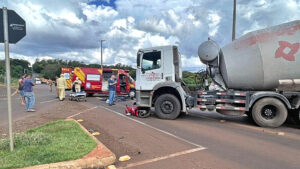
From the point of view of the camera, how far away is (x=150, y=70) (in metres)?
7.45

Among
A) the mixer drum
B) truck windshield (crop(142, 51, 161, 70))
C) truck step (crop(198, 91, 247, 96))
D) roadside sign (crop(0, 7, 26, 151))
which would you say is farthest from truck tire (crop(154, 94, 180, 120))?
roadside sign (crop(0, 7, 26, 151))

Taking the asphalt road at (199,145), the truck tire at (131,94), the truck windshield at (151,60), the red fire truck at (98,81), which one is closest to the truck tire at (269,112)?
the asphalt road at (199,145)

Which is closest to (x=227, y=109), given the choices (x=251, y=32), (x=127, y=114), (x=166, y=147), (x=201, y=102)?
(x=201, y=102)

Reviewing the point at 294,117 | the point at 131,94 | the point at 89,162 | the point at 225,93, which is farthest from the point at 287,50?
the point at 131,94

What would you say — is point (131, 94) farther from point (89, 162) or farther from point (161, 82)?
point (89, 162)

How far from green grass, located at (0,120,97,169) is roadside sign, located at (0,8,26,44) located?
194cm

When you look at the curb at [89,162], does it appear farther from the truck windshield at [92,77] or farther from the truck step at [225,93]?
the truck windshield at [92,77]

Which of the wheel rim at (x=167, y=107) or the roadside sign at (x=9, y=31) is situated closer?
the roadside sign at (x=9, y=31)

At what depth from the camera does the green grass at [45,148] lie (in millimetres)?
3020

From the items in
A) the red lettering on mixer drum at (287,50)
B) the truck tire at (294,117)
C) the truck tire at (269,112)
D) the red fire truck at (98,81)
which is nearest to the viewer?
the red lettering on mixer drum at (287,50)

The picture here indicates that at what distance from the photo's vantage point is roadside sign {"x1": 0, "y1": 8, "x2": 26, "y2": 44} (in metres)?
3.34

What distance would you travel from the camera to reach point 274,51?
5992mm

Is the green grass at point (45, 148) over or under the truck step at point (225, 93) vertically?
under

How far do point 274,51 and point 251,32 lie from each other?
1.04 m
